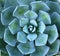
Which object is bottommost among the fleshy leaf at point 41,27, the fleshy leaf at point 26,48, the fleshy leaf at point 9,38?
the fleshy leaf at point 26,48

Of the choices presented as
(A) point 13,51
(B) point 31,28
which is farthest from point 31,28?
(A) point 13,51

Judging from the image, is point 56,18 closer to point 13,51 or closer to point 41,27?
point 41,27

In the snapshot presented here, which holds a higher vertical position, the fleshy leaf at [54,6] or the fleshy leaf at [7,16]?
the fleshy leaf at [54,6]

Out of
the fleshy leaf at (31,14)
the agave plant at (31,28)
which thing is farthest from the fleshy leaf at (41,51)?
the fleshy leaf at (31,14)

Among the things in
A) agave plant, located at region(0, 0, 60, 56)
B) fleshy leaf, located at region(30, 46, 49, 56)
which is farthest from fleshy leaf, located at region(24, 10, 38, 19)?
fleshy leaf, located at region(30, 46, 49, 56)

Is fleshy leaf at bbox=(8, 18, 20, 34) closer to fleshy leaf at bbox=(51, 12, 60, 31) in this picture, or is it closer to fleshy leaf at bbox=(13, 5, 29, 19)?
fleshy leaf at bbox=(13, 5, 29, 19)

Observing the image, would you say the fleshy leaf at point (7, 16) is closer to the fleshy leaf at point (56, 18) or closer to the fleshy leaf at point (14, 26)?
the fleshy leaf at point (14, 26)
